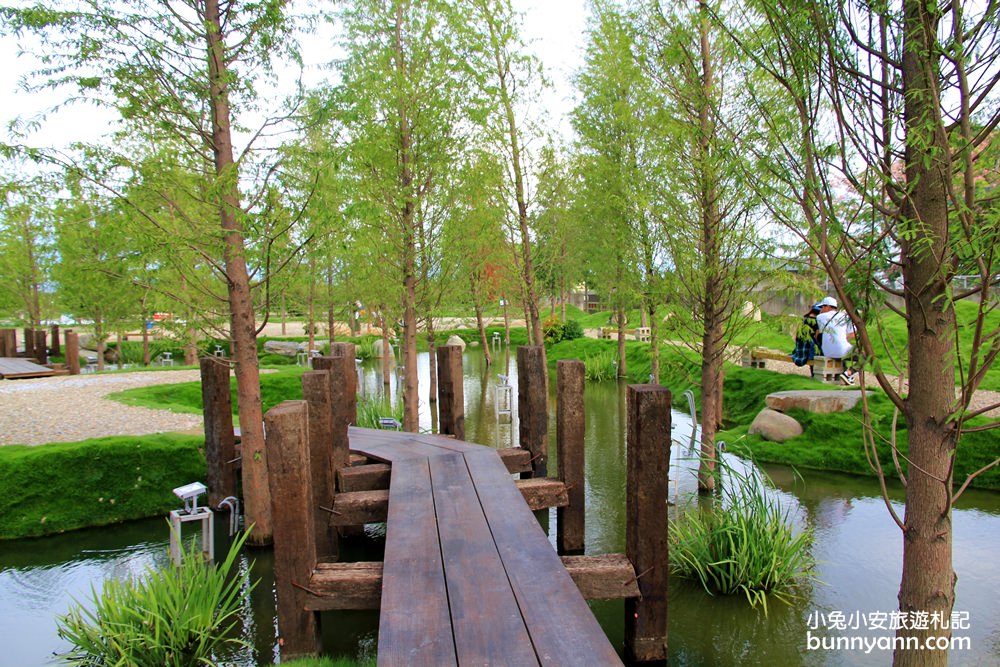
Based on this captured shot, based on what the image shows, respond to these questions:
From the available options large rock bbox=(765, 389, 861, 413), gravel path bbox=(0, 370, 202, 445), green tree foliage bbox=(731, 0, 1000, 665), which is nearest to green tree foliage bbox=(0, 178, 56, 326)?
gravel path bbox=(0, 370, 202, 445)

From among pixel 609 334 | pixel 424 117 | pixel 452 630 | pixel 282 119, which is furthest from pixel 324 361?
pixel 609 334

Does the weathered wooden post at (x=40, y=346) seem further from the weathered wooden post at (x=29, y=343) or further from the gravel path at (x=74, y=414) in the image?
the gravel path at (x=74, y=414)

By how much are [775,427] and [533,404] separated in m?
4.81

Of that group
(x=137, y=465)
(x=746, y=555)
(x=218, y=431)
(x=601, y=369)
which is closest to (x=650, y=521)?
(x=746, y=555)

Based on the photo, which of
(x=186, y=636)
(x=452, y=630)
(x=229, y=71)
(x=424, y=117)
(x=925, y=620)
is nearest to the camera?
(x=925, y=620)

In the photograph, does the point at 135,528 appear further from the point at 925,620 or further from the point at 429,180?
the point at 925,620

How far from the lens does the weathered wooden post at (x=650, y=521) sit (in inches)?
151

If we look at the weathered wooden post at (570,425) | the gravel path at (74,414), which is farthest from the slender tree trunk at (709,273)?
the gravel path at (74,414)

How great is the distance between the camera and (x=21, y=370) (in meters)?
16.0

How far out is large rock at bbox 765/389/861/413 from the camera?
916cm

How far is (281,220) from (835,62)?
485 centimetres

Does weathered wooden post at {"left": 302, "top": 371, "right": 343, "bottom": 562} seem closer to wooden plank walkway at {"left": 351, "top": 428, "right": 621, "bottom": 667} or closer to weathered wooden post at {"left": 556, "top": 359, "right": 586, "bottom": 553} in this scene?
wooden plank walkway at {"left": 351, "top": 428, "right": 621, "bottom": 667}

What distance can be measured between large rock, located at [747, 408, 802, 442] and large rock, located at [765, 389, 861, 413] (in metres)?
0.25

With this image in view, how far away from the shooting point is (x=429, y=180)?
8781 millimetres
